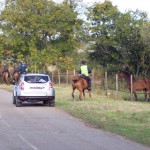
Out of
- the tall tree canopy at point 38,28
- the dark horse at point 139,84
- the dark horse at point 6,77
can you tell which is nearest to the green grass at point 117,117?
the dark horse at point 139,84

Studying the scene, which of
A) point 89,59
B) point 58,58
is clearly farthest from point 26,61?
point 89,59

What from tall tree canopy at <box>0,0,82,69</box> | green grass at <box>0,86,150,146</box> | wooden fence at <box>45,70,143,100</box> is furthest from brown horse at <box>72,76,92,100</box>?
tall tree canopy at <box>0,0,82,69</box>

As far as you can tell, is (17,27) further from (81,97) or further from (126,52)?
(81,97)

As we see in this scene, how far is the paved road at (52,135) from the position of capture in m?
12.6

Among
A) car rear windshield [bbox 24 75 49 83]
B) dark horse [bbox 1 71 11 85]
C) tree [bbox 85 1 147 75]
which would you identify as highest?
tree [bbox 85 1 147 75]

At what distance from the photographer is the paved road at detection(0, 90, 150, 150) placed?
12.6m

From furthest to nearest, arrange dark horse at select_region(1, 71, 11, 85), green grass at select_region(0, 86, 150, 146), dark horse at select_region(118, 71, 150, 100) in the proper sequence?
dark horse at select_region(1, 71, 11, 85) < dark horse at select_region(118, 71, 150, 100) < green grass at select_region(0, 86, 150, 146)

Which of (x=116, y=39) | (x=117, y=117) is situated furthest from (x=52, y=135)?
(x=116, y=39)

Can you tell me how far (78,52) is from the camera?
2148 inches

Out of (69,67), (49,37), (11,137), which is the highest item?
(49,37)

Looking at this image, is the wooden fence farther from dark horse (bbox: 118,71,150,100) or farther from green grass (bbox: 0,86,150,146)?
green grass (bbox: 0,86,150,146)

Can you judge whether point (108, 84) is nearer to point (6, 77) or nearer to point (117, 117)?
point (117, 117)

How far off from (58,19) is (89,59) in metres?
12.0

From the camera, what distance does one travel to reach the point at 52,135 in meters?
14.8
